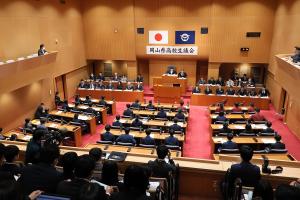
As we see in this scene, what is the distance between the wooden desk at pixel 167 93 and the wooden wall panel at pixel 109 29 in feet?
11.9

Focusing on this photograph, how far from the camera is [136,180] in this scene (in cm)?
284

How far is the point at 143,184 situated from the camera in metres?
2.87

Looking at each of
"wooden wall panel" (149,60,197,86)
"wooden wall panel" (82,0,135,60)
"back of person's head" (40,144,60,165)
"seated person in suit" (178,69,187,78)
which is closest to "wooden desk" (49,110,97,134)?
"wooden wall panel" (82,0,135,60)

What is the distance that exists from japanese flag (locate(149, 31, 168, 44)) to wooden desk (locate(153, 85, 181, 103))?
344cm

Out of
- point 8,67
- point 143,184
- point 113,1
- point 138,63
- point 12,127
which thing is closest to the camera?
point 143,184

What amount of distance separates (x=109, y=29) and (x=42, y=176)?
650 inches

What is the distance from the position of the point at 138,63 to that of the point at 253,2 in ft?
27.5

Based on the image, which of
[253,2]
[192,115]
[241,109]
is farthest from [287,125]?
[253,2]

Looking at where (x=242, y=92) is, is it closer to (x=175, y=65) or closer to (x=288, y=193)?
(x=175, y=65)

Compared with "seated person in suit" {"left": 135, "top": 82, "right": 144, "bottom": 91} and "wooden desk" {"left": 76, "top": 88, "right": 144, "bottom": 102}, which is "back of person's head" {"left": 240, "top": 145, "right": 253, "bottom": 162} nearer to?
"wooden desk" {"left": 76, "top": 88, "right": 144, "bottom": 102}

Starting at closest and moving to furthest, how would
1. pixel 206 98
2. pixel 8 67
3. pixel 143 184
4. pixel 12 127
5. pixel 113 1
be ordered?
pixel 143 184 < pixel 8 67 < pixel 12 127 < pixel 206 98 < pixel 113 1

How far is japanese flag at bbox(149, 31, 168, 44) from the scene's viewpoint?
1811cm

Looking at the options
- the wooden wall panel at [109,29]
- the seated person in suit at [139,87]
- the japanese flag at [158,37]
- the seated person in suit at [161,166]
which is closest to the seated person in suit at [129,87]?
the seated person in suit at [139,87]

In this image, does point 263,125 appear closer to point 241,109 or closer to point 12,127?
Result: point 241,109
